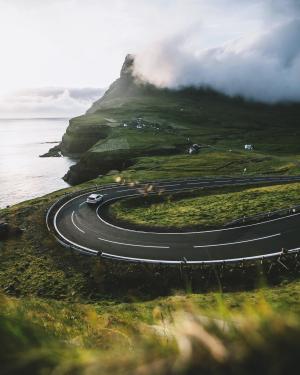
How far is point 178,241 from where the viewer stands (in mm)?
36250

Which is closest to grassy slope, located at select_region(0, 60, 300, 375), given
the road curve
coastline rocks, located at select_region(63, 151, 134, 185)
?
the road curve

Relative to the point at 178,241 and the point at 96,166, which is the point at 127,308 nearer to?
the point at 178,241

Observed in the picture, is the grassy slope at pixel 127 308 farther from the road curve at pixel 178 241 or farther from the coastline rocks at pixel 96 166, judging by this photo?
the coastline rocks at pixel 96 166

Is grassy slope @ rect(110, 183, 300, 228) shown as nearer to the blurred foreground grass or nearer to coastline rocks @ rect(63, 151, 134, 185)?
Result: the blurred foreground grass

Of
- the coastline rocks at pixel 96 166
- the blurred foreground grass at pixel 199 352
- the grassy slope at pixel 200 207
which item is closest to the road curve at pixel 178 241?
the grassy slope at pixel 200 207

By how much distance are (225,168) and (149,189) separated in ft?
132

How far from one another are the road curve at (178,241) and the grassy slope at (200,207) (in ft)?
10.2

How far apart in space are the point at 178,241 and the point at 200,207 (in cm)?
1346

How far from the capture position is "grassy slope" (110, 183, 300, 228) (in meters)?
42.5

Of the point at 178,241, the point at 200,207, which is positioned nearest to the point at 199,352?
the point at 178,241

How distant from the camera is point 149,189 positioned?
6431cm

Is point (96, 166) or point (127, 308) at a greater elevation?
point (96, 166)

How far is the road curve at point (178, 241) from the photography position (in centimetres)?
3183

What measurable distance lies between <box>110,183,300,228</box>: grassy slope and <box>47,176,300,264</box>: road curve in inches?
123
